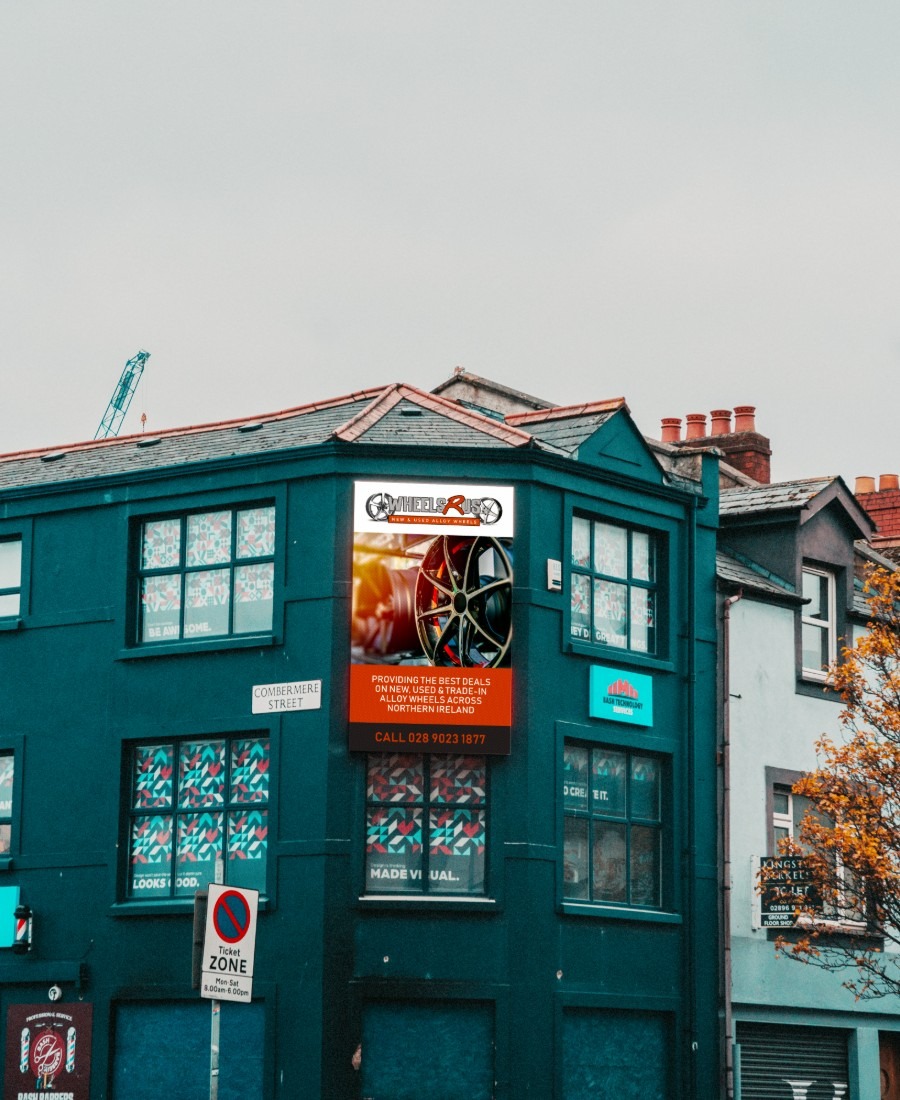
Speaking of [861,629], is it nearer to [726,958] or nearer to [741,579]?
[741,579]

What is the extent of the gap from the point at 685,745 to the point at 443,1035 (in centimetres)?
580

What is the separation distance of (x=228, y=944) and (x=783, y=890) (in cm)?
1235

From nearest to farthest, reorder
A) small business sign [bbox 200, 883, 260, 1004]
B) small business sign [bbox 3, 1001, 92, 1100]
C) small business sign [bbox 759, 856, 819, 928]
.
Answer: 1. small business sign [bbox 200, 883, 260, 1004]
2. small business sign [bbox 3, 1001, 92, 1100]
3. small business sign [bbox 759, 856, 819, 928]

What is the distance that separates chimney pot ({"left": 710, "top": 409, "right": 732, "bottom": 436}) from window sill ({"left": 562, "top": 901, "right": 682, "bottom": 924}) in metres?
12.5

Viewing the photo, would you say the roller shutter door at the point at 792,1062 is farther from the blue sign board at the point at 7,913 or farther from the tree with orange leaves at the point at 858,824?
the blue sign board at the point at 7,913

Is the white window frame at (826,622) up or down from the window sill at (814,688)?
up

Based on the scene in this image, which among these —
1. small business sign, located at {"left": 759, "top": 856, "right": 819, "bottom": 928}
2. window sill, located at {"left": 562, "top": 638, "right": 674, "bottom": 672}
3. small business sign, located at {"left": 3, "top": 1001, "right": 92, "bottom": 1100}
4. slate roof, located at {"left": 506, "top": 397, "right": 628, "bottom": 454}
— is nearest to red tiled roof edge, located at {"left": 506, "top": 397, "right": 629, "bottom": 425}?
slate roof, located at {"left": 506, "top": 397, "right": 628, "bottom": 454}

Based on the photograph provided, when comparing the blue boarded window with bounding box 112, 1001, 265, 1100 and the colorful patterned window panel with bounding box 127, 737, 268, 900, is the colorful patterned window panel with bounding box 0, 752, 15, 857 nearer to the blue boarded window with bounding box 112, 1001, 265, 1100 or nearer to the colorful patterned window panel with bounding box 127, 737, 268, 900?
the colorful patterned window panel with bounding box 127, 737, 268, 900

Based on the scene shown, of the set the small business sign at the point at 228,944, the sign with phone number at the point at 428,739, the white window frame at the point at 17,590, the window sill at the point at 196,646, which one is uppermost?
the white window frame at the point at 17,590

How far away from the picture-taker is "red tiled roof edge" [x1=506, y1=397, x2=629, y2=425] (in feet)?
96.4

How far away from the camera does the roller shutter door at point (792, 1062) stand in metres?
29.8

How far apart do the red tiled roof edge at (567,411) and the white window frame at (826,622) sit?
5.08 metres

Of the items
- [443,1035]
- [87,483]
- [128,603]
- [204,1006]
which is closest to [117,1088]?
[204,1006]

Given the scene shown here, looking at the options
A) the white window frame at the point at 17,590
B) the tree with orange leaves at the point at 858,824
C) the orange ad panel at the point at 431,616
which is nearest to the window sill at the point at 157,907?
the orange ad panel at the point at 431,616
